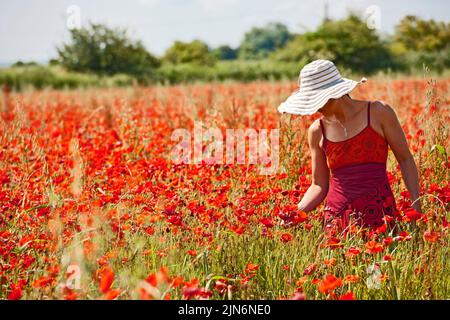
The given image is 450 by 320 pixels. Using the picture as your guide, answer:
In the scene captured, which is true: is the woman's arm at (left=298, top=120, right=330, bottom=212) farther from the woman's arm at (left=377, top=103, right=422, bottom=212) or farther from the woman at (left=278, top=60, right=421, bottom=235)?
the woman's arm at (left=377, top=103, right=422, bottom=212)

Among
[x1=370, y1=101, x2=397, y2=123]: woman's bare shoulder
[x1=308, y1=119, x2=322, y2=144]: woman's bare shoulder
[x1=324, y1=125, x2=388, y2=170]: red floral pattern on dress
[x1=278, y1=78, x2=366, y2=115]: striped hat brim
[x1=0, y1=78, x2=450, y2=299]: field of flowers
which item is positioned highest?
[x1=278, y1=78, x2=366, y2=115]: striped hat brim

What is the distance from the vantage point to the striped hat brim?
2.53 metres

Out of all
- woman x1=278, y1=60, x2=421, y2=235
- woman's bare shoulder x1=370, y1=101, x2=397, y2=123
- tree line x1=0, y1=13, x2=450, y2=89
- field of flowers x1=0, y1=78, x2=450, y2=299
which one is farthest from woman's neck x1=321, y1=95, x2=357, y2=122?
tree line x1=0, y1=13, x2=450, y2=89

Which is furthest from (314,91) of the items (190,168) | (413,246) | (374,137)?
(190,168)

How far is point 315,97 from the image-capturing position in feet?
8.48

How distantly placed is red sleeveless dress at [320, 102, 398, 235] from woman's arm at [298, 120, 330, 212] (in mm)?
85

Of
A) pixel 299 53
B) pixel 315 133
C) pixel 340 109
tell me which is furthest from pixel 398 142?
pixel 299 53

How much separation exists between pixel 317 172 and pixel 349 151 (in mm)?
213

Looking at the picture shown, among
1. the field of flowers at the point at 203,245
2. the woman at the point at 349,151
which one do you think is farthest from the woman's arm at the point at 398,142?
the field of flowers at the point at 203,245

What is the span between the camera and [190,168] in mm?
3463

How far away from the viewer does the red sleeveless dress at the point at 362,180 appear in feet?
9.12

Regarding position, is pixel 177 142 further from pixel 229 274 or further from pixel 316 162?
pixel 229 274
